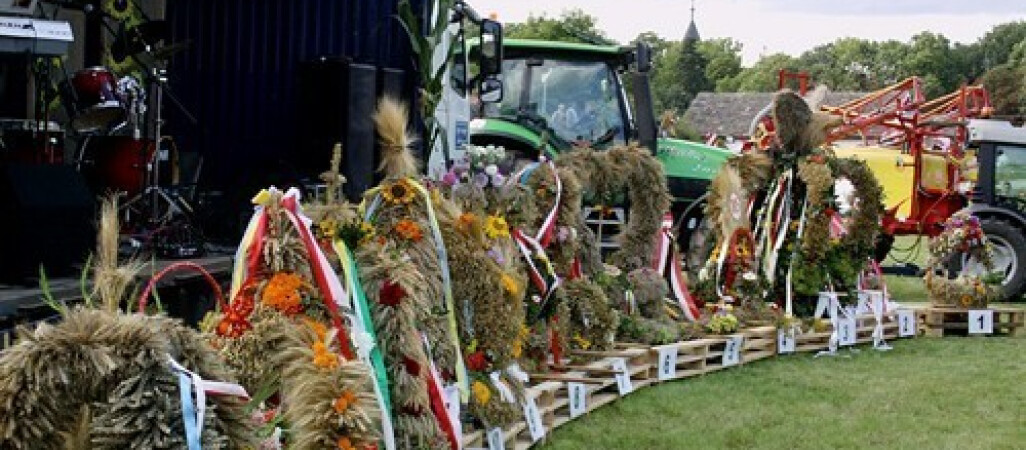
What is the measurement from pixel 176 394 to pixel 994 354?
9284mm

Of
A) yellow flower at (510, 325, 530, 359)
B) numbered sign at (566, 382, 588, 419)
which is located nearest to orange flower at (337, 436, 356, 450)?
yellow flower at (510, 325, 530, 359)

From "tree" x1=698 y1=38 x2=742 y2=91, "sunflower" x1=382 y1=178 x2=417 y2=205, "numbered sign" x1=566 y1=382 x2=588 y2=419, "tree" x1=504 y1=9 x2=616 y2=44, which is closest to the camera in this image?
"sunflower" x1=382 y1=178 x2=417 y2=205

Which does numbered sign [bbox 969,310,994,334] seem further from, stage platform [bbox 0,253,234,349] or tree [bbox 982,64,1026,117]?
tree [bbox 982,64,1026,117]

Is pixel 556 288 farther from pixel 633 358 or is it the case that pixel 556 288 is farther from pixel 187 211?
pixel 187 211

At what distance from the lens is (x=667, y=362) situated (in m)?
9.70

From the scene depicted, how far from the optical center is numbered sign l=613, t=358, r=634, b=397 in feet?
29.3

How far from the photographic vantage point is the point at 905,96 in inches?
822

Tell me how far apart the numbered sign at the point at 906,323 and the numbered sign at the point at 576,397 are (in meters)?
4.95

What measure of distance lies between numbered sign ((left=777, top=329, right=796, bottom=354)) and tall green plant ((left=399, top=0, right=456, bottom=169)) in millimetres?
2972

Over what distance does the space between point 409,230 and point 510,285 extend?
1019mm

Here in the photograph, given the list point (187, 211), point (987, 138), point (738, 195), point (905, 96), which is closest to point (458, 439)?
point (187, 211)

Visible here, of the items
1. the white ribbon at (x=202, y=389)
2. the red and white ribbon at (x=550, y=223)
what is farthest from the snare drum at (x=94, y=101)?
the white ribbon at (x=202, y=389)

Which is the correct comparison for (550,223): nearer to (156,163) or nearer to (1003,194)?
(156,163)

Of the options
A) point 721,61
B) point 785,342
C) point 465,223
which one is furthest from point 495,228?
point 721,61
